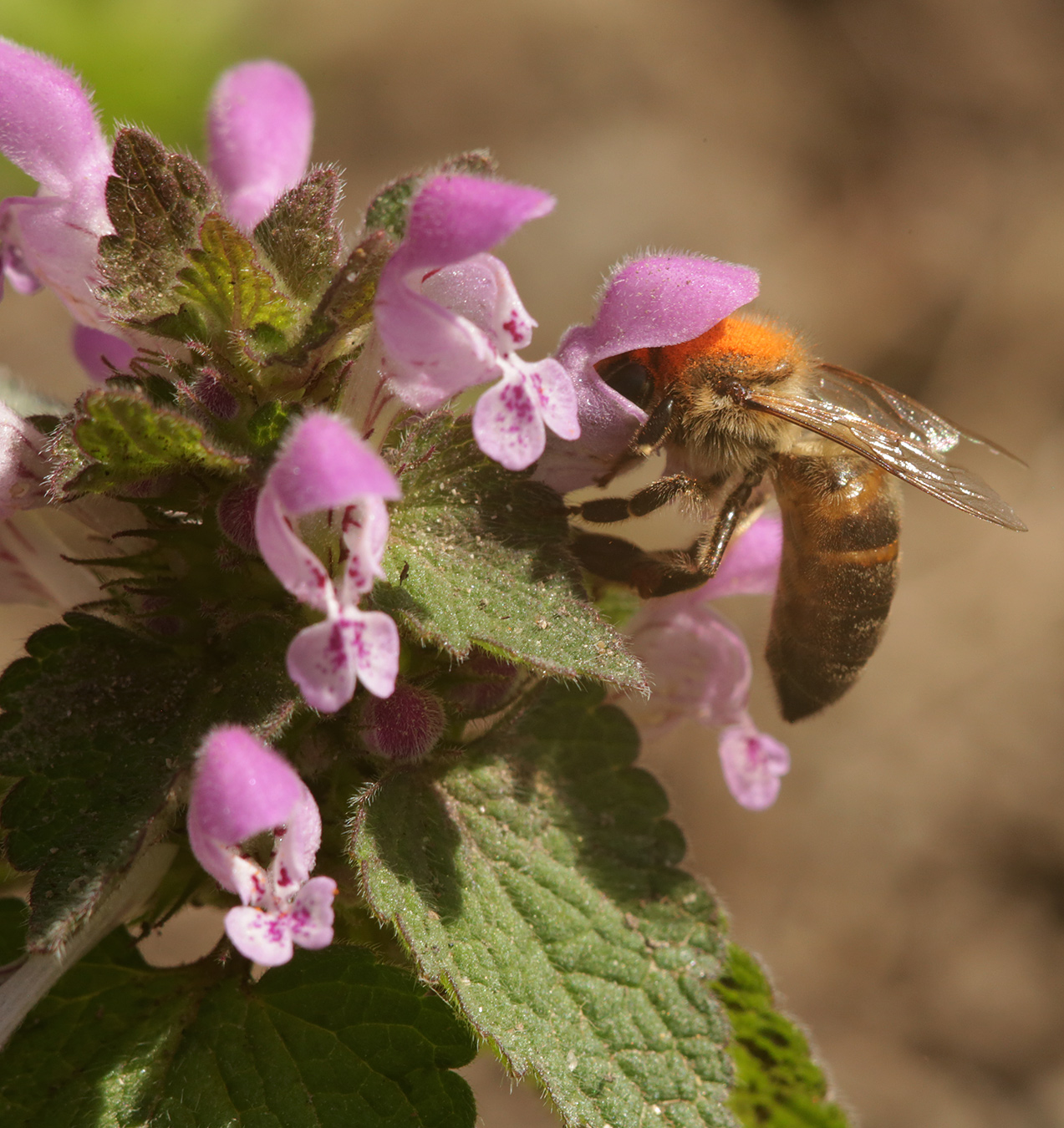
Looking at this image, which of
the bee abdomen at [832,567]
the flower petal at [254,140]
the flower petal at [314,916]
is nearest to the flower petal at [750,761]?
the bee abdomen at [832,567]

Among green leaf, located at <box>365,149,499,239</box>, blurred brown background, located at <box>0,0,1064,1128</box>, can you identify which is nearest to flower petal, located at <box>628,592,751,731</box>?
green leaf, located at <box>365,149,499,239</box>

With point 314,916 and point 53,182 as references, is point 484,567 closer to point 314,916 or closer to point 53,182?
point 314,916

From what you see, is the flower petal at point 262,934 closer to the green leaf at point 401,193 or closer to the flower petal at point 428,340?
the flower petal at point 428,340

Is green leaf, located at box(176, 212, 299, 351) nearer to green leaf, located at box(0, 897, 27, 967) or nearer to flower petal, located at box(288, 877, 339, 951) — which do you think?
flower petal, located at box(288, 877, 339, 951)

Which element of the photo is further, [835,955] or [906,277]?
[906,277]

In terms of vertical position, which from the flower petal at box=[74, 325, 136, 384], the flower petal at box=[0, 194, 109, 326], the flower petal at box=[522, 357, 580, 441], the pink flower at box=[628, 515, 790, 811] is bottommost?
the pink flower at box=[628, 515, 790, 811]

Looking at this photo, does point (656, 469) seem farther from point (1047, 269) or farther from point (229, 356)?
point (229, 356)

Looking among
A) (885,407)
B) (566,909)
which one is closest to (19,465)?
(566,909)

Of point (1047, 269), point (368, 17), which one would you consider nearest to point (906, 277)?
point (1047, 269)
